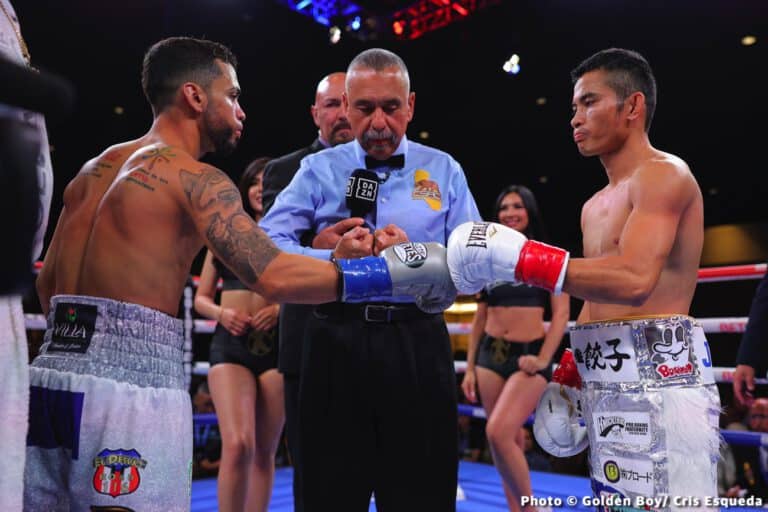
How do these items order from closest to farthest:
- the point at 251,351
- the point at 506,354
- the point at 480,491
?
the point at 251,351 < the point at 506,354 < the point at 480,491

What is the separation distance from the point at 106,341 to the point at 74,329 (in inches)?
3.1

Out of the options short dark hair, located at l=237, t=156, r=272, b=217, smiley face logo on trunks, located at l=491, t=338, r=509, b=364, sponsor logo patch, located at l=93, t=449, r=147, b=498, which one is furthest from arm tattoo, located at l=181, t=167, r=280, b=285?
smiley face logo on trunks, located at l=491, t=338, r=509, b=364

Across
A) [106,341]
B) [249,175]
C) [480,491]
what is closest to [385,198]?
[106,341]

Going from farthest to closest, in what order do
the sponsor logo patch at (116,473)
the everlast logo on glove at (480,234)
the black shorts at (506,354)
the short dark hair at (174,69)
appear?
the black shorts at (506,354) < the short dark hair at (174,69) < the everlast logo on glove at (480,234) < the sponsor logo patch at (116,473)

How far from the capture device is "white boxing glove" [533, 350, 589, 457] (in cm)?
189

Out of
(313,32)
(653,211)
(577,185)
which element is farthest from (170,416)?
(577,185)

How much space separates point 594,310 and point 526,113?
7162mm

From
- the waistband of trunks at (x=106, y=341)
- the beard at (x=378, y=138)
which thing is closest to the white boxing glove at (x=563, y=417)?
the beard at (x=378, y=138)

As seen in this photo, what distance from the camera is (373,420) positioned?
5.95 ft

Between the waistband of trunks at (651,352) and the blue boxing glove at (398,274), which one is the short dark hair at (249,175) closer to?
the blue boxing glove at (398,274)

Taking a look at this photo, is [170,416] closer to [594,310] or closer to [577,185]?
[594,310]

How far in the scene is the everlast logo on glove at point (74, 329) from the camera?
1401 mm

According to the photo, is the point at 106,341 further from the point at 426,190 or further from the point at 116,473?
the point at 426,190

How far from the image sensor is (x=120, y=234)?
146 centimetres
